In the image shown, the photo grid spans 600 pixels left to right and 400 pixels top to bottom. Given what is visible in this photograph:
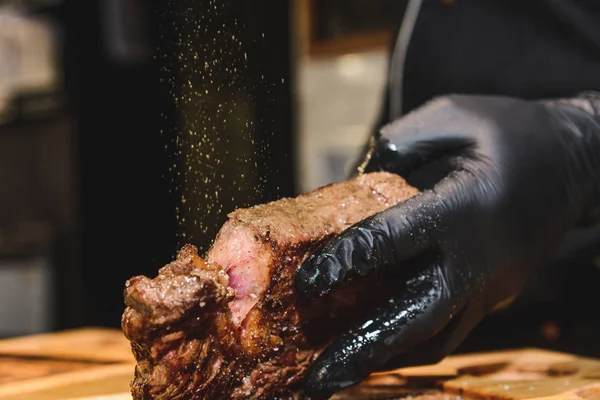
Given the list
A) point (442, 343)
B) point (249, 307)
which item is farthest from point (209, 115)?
point (442, 343)

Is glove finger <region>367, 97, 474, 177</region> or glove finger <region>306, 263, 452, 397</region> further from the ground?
glove finger <region>367, 97, 474, 177</region>

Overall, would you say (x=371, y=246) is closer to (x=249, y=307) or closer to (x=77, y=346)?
(x=249, y=307)

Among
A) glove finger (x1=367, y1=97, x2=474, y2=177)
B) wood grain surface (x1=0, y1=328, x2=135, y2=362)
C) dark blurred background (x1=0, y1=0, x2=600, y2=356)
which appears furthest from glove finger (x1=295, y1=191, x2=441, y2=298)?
dark blurred background (x1=0, y1=0, x2=600, y2=356)

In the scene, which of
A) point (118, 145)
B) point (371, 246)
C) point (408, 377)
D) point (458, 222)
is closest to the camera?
point (371, 246)

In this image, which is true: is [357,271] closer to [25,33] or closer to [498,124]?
[498,124]

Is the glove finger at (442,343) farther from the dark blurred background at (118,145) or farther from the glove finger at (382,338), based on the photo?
the dark blurred background at (118,145)

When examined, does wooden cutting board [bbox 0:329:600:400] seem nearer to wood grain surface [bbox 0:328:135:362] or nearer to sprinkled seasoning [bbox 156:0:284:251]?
wood grain surface [bbox 0:328:135:362]
